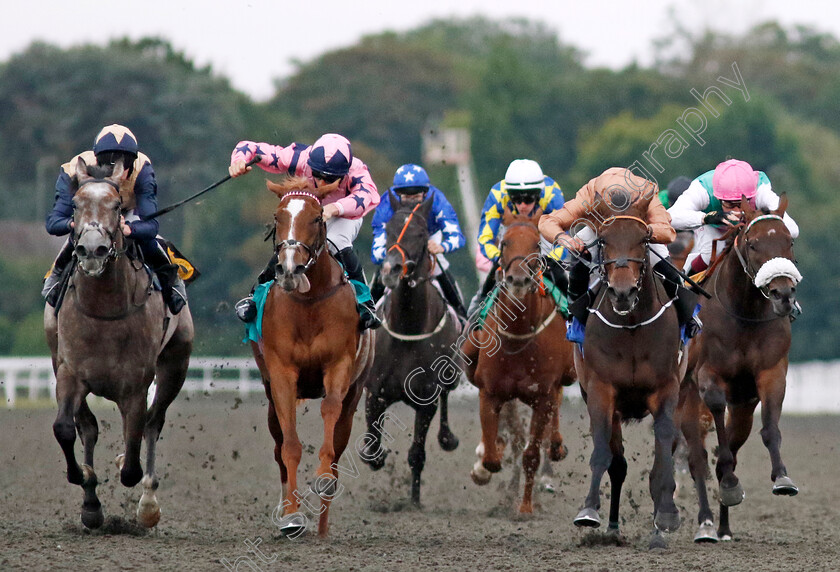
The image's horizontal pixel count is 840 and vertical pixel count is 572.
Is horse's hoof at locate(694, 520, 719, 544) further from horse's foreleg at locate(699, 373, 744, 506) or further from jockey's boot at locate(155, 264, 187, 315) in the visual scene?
jockey's boot at locate(155, 264, 187, 315)

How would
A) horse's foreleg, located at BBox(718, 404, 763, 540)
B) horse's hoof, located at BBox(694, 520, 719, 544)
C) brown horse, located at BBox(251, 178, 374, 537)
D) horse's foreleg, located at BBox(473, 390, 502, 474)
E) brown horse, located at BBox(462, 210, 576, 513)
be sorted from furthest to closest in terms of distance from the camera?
horse's foreleg, located at BBox(473, 390, 502, 474) < brown horse, located at BBox(462, 210, 576, 513) < horse's foreleg, located at BBox(718, 404, 763, 540) < horse's hoof, located at BBox(694, 520, 719, 544) < brown horse, located at BBox(251, 178, 374, 537)

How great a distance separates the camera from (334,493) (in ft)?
27.4

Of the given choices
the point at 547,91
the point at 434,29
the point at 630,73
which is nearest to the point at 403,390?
the point at 547,91

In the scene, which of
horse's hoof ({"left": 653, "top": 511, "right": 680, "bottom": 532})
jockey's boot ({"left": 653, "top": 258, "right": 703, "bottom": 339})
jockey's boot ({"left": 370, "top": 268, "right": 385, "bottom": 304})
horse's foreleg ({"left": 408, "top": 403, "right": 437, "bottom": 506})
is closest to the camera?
horse's hoof ({"left": 653, "top": 511, "right": 680, "bottom": 532})

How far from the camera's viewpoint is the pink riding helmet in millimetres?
8859

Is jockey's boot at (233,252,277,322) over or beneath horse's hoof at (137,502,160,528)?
over

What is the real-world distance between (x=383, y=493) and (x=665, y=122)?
118 feet

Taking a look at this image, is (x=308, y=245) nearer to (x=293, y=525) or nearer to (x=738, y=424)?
(x=293, y=525)

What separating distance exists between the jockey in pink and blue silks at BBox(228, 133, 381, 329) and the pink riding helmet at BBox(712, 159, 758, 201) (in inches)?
86.7

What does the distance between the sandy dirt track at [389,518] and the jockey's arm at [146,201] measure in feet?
5.90

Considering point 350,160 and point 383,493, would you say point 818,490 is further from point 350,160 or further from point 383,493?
point 350,160

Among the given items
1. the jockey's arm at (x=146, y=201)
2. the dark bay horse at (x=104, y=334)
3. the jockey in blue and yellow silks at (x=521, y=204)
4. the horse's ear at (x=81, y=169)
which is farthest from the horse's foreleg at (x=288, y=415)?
the jockey in blue and yellow silks at (x=521, y=204)

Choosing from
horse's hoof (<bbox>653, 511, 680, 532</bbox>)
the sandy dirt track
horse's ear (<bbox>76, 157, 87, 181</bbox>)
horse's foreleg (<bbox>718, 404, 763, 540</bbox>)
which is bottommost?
the sandy dirt track

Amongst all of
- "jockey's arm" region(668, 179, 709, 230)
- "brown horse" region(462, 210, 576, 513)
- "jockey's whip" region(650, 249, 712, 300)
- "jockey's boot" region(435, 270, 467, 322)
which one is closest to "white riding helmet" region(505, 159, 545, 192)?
"brown horse" region(462, 210, 576, 513)
